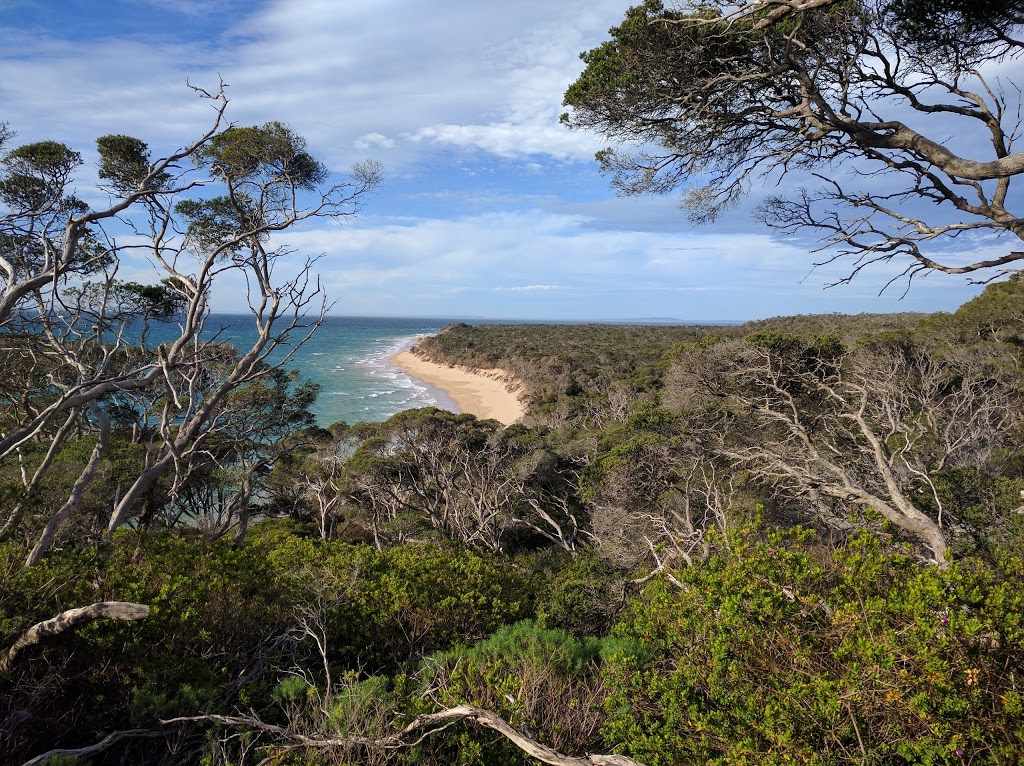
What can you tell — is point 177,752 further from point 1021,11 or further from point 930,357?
point 930,357

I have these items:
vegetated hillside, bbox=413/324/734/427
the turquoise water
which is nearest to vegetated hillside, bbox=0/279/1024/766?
the turquoise water

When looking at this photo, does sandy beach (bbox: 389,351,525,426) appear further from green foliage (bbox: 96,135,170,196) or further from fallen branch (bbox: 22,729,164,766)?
fallen branch (bbox: 22,729,164,766)

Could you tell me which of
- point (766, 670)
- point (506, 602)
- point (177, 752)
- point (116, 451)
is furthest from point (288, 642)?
point (116, 451)

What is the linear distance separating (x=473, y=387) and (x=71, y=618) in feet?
128

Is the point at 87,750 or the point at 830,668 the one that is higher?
the point at 830,668

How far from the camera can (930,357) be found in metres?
12.3

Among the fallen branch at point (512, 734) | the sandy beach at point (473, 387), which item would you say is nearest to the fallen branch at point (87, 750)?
the fallen branch at point (512, 734)

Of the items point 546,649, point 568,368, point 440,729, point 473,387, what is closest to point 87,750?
point 440,729

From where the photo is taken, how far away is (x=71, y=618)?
2.91 m

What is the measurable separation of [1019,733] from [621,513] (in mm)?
8795

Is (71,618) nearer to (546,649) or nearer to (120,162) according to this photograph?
(546,649)

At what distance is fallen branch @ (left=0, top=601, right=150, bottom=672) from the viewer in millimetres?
2844

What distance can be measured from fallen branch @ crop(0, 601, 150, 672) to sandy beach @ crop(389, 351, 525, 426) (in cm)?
2384

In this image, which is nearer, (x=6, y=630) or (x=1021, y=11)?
(x=6, y=630)
